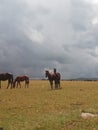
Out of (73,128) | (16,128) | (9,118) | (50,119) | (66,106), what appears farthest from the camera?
(66,106)

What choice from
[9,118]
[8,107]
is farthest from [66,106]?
[9,118]

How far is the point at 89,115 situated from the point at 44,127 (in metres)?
3.23

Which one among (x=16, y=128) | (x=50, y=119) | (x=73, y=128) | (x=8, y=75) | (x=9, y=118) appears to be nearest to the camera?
(x=73, y=128)

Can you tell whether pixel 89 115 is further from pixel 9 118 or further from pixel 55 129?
pixel 9 118

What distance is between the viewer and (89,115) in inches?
834

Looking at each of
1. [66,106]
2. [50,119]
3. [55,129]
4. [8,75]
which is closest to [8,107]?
[66,106]

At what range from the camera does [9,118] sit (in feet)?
75.3

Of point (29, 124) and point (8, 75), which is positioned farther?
point (8, 75)

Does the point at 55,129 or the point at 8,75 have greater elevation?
the point at 8,75

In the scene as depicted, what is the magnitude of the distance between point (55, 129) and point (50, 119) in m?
2.41

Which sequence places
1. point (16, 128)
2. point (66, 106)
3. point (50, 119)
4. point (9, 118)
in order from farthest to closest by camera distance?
point (66, 106) → point (9, 118) → point (50, 119) → point (16, 128)

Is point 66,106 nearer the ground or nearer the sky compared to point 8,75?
nearer the ground

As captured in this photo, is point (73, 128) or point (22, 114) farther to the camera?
point (22, 114)

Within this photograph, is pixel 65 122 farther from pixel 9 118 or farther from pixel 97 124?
pixel 9 118
